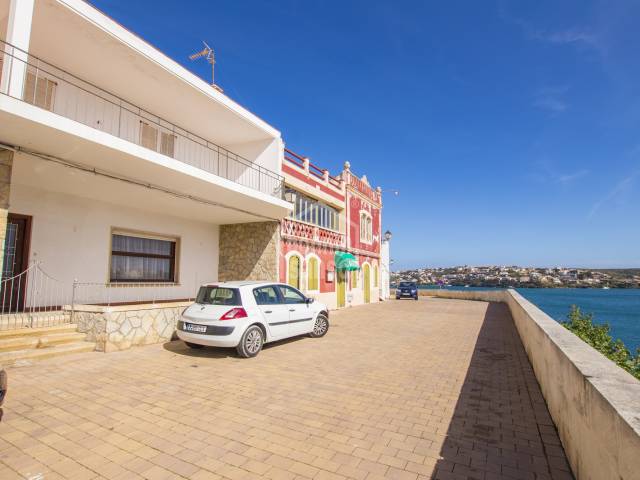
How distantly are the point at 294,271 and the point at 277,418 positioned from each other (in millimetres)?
10360

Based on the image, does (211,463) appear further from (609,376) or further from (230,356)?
(230,356)

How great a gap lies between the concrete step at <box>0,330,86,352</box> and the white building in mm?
2350

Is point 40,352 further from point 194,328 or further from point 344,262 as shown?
point 344,262

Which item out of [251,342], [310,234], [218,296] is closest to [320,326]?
[251,342]

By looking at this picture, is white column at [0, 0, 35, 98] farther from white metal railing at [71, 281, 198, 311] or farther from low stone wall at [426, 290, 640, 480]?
low stone wall at [426, 290, 640, 480]

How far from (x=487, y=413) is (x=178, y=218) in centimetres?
1161

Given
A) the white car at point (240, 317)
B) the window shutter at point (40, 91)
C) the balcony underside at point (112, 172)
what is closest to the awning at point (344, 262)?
the balcony underside at point (112, 172)

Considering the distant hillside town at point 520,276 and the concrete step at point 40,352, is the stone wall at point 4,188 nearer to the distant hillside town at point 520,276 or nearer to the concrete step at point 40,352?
the concrete step at point 40,352

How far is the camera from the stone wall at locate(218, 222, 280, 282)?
44.4 ft

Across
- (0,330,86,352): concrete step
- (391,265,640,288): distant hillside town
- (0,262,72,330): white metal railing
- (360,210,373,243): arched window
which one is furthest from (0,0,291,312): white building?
(391,265,640,288): distant hillside town

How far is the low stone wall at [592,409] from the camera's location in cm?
204

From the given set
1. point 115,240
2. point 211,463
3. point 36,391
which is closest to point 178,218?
point 115,240

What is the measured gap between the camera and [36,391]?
5.15 metres

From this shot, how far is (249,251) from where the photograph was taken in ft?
46.2
